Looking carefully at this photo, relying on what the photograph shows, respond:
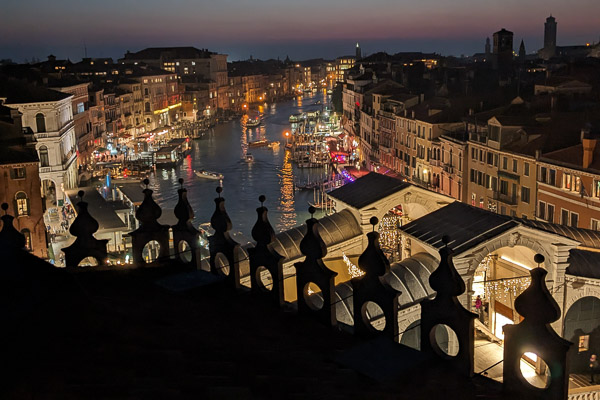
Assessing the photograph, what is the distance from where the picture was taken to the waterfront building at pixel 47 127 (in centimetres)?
2683

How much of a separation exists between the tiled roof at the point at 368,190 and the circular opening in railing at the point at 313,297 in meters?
3.12

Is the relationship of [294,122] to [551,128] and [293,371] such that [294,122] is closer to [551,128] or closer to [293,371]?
[551,128]

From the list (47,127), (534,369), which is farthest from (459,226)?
(47,127)

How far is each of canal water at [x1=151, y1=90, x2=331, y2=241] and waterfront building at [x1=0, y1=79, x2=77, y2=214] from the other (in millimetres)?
4313

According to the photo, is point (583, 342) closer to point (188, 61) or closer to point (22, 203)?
point (22, 203)

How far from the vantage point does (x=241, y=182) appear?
40.5 m

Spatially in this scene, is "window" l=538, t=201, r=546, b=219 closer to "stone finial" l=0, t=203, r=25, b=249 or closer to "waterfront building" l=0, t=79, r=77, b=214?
"waterfront building" l=0, t=79, r=77, b=214

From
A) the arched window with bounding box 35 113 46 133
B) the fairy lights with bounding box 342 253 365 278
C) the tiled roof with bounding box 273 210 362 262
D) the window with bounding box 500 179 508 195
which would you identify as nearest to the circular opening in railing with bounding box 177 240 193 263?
the tiled roof with bounding box 273 210 362 262

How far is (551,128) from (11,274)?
2052 centimetres

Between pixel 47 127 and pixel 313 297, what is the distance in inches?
798

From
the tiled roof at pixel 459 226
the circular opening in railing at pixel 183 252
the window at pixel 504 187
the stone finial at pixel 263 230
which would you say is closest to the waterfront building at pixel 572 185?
the window at pixel 504 187

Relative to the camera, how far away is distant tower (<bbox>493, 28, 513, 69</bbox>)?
4541 centimetres

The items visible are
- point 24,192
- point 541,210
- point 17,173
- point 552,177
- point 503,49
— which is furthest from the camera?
point 503,49

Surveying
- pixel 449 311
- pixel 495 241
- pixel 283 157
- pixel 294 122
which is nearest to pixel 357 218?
pixel 495 241
